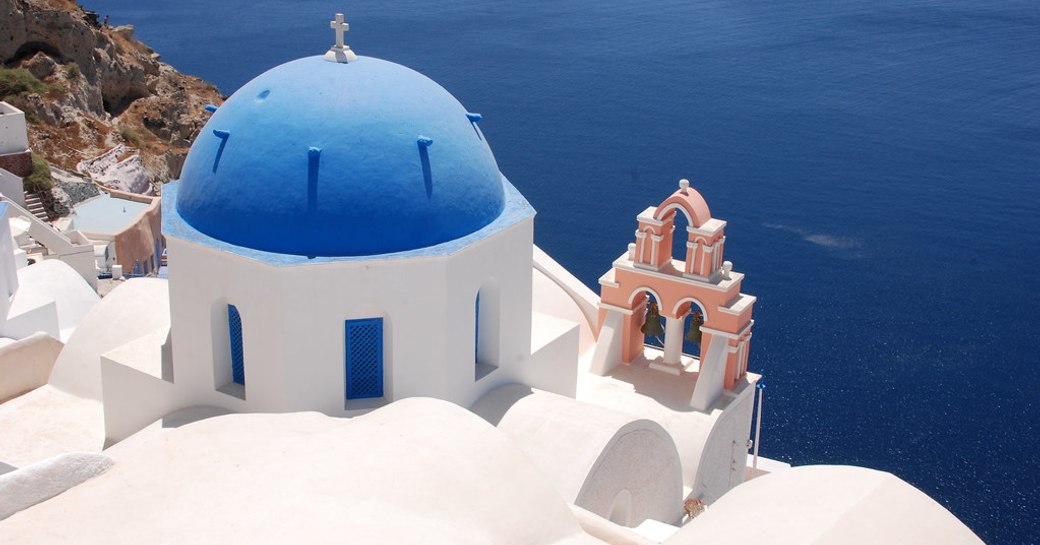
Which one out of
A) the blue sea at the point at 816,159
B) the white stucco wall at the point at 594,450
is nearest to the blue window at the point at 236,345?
the white stucco wall at the point at 594,450

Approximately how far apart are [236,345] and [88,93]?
111 feet

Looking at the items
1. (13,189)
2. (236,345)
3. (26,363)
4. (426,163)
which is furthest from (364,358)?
(13,189)

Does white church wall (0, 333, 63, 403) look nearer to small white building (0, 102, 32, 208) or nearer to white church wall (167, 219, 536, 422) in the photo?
white church wall (167, 219, 536, 422)

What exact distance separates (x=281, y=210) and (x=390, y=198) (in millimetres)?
1117

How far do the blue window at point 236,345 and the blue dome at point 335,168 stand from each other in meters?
0.94

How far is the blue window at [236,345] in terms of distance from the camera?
463 inches

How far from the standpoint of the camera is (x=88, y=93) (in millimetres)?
41844

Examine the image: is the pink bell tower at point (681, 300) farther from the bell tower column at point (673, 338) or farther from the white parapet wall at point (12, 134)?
the white parapet wall at point (12, 134)

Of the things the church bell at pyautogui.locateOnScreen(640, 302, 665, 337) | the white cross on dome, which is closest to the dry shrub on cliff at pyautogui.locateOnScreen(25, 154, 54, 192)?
the church bell at pyautogui.locateOnScreen(640, 302, 665, 337)

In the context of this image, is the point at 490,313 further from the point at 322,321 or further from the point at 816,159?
the point at 816,159

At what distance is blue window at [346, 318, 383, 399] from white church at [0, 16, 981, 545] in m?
0.02

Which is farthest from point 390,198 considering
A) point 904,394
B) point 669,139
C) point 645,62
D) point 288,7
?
point 288,7

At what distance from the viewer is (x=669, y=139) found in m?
49.3

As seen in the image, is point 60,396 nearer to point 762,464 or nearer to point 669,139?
point 762,464
